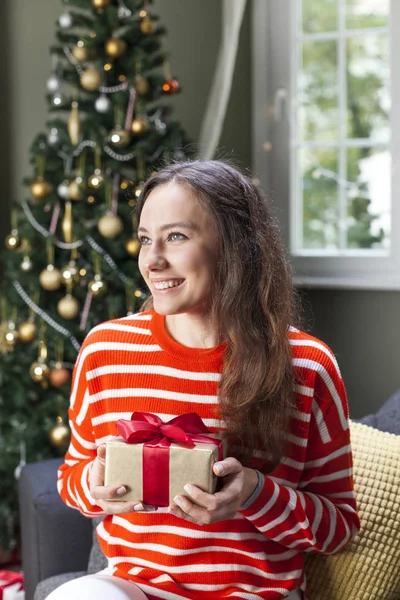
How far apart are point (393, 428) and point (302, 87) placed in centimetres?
169

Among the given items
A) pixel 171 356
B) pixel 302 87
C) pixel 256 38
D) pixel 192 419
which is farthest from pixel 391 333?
pixel 192 419

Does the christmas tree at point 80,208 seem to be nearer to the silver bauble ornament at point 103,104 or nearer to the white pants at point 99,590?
the silver bauble ornament at point 103,104

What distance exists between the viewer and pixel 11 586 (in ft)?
6.92

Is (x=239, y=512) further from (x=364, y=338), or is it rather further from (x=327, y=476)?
(x=364, y=338)

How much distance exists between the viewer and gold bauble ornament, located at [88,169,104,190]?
263 centimetres

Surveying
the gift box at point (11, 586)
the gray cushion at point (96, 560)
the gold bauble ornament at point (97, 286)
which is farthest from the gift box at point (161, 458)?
the gold bauble ornament at point (97, 286)

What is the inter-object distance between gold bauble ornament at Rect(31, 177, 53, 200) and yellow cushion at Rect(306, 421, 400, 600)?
4.99 feet

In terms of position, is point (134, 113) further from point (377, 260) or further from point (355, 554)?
point (355, 554)

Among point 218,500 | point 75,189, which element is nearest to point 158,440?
point 218,500

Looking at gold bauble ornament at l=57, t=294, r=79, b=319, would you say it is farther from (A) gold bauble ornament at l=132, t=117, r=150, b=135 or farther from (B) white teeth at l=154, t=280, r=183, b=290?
(B) white teeth at l=154, t=280, r=183, b=290

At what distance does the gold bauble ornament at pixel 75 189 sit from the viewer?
8.73ft

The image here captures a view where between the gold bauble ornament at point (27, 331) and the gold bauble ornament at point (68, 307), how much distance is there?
0.12 meters

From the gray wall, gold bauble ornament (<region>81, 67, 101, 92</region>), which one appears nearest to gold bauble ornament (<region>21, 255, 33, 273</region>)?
gold bauble ornament (<region>81, 67, 101, 92</region>)

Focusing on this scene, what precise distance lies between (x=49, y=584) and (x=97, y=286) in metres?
1.09
